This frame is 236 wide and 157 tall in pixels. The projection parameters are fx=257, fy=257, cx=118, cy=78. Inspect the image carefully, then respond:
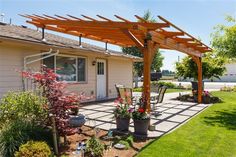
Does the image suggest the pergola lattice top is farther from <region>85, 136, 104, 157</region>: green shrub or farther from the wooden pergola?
<region>85, 136, 104, 157</region>: green shrub

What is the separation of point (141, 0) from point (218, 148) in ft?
23.2

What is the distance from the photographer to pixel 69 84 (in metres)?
11.7

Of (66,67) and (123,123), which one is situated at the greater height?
(66,67)

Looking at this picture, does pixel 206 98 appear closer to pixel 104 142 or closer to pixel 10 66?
pixel 104 142

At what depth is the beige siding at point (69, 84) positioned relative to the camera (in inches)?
355

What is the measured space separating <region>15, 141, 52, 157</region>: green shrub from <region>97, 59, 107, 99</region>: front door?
9.54m

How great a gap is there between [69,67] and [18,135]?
7314 millimetres

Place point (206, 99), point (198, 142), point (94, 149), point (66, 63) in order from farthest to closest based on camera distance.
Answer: point (206, 99)
point (66, 63)
point (198, 142)
point (94, 149)

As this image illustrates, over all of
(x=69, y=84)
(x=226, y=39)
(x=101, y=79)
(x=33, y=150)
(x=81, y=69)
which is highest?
(x=226, y=39)

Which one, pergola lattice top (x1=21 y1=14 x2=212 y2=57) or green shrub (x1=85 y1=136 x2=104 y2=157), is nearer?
green shrub (x1=85 y1=136 x2=104 y2=157)

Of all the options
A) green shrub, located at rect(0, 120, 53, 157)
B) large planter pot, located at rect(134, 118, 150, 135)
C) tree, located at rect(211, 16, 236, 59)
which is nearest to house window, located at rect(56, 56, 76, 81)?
large planter pot, located at rect(134, 118, 150, 135)

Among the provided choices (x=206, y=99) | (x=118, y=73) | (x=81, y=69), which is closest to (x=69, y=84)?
(x=81, y=69)

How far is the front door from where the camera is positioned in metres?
14.2

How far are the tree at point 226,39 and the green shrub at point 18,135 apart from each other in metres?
9.77
